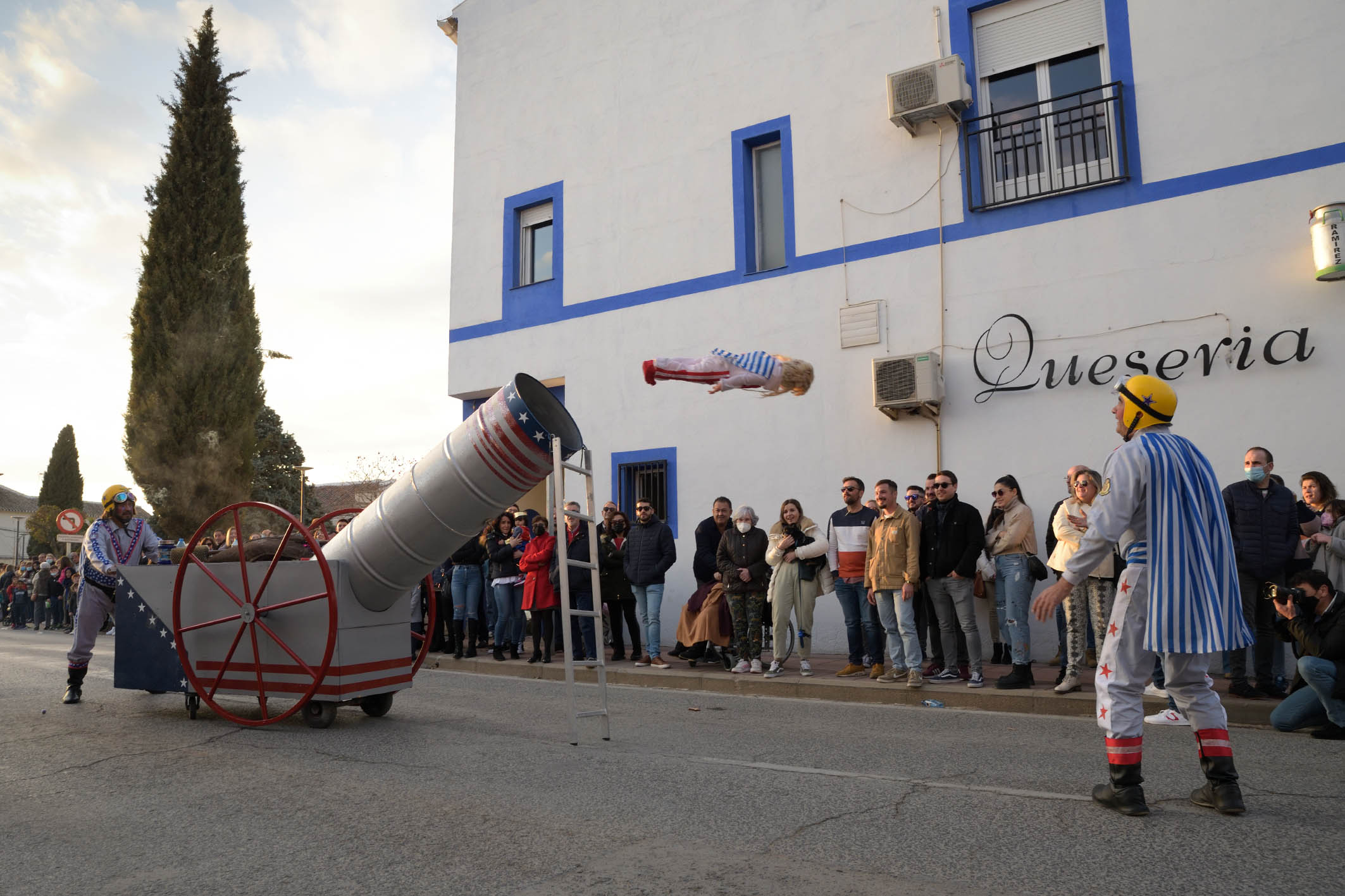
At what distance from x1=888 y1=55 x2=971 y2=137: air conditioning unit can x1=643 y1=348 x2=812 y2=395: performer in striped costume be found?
558cm

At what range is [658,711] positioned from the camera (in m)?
8.25

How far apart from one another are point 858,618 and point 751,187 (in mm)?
6905

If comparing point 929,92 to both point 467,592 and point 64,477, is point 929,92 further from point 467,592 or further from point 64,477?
point 64,477

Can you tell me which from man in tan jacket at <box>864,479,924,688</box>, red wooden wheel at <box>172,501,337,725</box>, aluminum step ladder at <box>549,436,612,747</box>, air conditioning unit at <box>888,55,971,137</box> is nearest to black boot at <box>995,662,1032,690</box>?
man in tan jacket at <box>864,479,924,688</box>

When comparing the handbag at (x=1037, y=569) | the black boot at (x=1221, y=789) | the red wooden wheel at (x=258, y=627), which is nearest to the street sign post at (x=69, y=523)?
the red wooden wheel at (x=258, y=627)

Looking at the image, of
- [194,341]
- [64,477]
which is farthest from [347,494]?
[194,341]

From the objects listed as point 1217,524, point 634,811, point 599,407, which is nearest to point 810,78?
point 599,407

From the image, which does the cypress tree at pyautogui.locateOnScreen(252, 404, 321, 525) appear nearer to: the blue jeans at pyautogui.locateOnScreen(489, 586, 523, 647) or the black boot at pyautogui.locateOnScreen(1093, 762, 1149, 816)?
the blue jeans at pyautogui.locateOnScreen(489, 586, 523, 647)

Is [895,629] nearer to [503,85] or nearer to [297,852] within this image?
[297,852]

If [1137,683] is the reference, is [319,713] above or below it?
below

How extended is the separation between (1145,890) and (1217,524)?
195 cm

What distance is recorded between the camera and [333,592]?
6.91 metres

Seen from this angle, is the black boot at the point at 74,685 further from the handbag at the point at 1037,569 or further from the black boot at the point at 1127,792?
the handbag at the point at 1037,569

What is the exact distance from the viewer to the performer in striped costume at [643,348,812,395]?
7.40 meters
